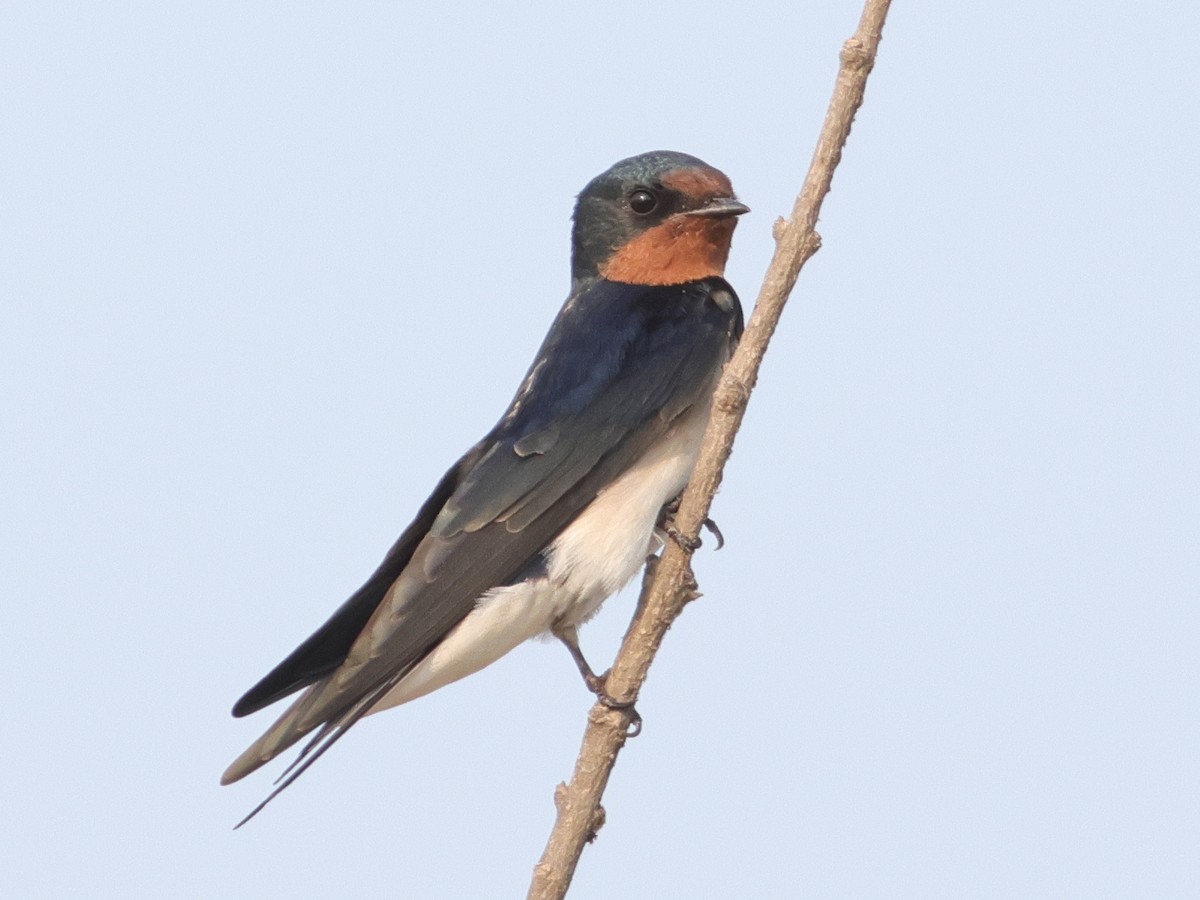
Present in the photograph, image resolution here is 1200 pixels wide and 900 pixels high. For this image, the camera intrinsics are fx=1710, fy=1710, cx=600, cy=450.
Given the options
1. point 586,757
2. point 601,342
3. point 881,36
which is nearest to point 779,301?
point 881,36

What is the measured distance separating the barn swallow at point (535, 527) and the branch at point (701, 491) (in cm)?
62

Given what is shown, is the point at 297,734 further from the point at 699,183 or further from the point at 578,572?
the point at 699,183

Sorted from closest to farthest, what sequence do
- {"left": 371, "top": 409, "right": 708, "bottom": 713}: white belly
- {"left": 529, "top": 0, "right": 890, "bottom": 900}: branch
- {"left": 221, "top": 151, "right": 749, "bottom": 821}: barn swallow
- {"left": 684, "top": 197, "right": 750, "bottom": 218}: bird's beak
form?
{"left": 529, "top": 0, "right": 890, "bottom": 900}: branch < {"left": 221, "top": 151, "right": 749, "bottom": 821}: barn swallow < {"left": 371, "top": 409, "right": 708, "bottom": 713}: white belly < {"left": 684, "top": 197, "right": 750, "bottom": 218}: bird's beak

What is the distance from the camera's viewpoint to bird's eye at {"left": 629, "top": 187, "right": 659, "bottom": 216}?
4957mm

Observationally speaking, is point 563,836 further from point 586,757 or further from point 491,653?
point 491,653

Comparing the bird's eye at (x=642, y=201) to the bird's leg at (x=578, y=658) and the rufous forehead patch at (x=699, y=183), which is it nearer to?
the rufous forehead patch at (x=699, y=183)

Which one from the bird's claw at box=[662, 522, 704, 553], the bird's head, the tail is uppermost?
the bird's head

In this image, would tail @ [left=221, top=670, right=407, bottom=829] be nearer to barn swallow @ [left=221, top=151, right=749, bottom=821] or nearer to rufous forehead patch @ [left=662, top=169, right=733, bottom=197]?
barn swallow @ [left=221, top=151, right=749, bottom=821]

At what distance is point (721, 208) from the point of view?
15.7ft

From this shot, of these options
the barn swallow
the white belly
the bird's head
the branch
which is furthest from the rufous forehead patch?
the branch

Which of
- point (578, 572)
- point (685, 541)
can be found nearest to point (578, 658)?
point (578, 572)

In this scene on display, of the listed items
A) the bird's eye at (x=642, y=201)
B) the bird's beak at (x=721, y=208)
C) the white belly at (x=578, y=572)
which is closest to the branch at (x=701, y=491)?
the white belly at (x=578, y=572)

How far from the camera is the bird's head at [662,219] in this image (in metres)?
4.86

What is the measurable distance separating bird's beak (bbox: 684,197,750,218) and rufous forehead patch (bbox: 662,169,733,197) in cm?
3
